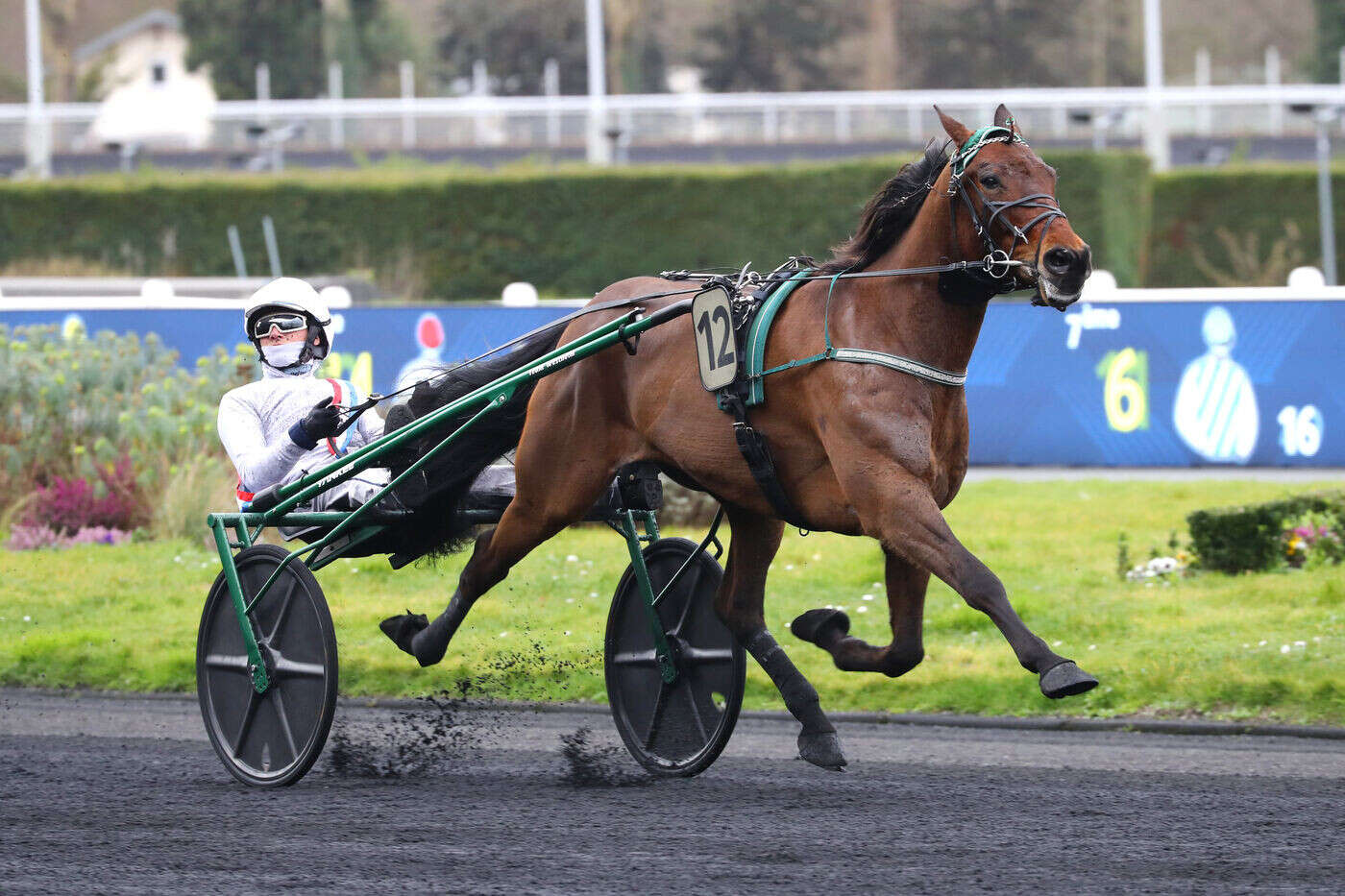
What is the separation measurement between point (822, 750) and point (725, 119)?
2645cm

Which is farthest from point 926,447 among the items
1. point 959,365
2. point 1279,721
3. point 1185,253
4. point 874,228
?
point 1185,253

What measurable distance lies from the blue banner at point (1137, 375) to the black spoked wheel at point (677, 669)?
594cm

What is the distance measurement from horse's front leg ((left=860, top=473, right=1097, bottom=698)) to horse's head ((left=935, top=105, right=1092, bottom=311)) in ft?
1.88

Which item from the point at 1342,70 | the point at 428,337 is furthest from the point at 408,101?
the point at 428,337

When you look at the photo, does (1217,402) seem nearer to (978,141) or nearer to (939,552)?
(978,141)

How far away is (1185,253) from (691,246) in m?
6.69

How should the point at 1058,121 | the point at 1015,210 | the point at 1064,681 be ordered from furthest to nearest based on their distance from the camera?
the point at 1058,121, the point at 1015,210, the point at 1064,681

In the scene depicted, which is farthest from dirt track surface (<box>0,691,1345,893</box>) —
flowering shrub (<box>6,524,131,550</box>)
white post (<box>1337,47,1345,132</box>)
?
white post (<box>1337,47,1345,132</box>)

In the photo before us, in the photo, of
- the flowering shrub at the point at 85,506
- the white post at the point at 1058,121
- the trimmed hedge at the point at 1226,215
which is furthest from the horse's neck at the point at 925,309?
the white post at the point at 1058,121

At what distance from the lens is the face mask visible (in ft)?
18.5

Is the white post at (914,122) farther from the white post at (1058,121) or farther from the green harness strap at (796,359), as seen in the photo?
the green harness strap at (796,359)

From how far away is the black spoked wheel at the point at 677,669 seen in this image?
17.8 ft

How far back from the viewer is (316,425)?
5371 millimetres

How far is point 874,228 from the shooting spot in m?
5.01
